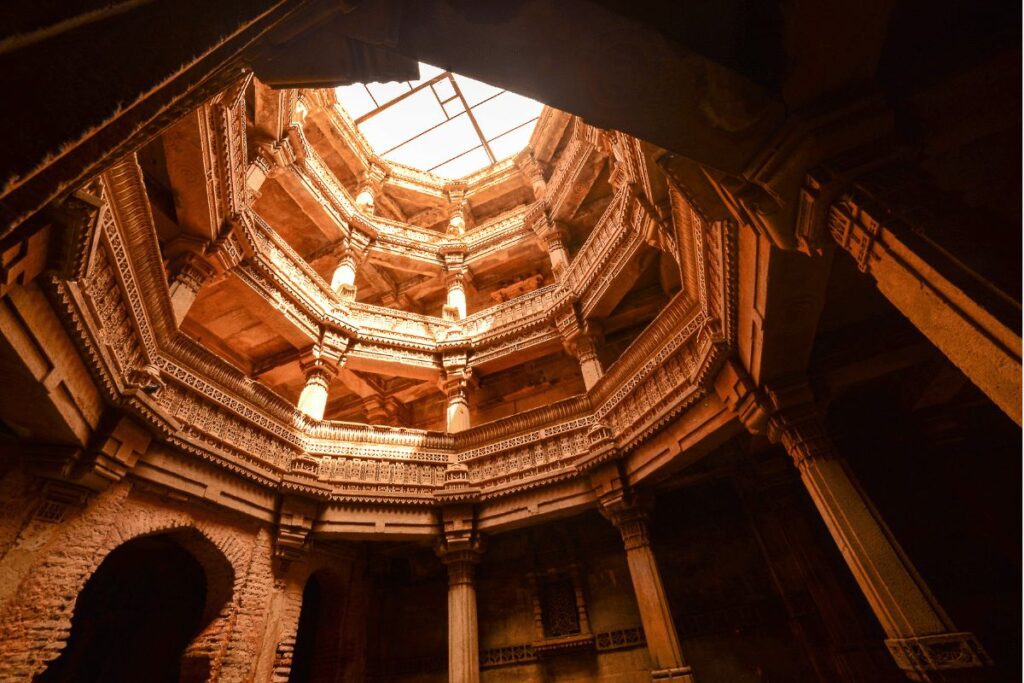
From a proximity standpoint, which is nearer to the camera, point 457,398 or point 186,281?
point 186,281

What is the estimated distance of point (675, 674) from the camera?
496 cm

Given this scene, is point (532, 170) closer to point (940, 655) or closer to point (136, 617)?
point (940, 655)

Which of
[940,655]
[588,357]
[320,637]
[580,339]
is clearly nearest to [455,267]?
[580,339]

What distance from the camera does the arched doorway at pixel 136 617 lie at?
259 inches

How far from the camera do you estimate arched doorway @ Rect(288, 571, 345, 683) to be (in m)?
6.94

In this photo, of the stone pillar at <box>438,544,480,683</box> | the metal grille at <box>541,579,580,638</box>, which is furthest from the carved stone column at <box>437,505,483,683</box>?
the metal grille at <box>541,579,580,638</box>

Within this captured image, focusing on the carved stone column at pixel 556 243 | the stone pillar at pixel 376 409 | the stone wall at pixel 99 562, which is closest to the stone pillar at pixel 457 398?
the stone pillar at pixel 376 409

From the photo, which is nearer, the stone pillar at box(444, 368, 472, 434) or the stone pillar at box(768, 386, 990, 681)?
the stone pillar at box(768, 386, 990, 681)

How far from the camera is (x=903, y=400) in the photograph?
5570mm

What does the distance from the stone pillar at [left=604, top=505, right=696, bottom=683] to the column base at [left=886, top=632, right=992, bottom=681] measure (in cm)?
240

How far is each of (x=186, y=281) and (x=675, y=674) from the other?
844cm

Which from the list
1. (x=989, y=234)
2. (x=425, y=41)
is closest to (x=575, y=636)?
(x=989, y=234)

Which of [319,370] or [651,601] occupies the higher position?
[319,370]

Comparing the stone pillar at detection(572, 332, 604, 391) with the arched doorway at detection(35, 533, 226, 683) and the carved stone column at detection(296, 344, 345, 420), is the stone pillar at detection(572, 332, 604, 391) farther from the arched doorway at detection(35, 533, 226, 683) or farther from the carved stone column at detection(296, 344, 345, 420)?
the arched doorway at detection(35, 533, 226, 683)
